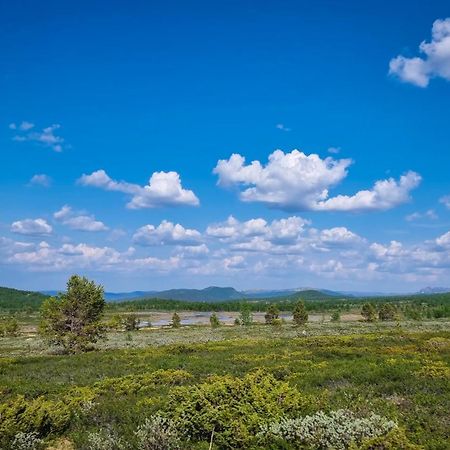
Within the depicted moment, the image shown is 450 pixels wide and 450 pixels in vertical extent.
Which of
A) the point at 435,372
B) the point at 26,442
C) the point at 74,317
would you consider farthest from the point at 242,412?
the point at 74,317

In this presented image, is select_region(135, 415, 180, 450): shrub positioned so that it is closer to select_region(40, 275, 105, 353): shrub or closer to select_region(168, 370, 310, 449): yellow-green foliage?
select_region(168, 370, 310, 449): yellow-green foliage

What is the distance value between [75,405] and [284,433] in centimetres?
739

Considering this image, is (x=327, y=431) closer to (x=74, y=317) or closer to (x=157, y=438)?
(x=157, y=438)

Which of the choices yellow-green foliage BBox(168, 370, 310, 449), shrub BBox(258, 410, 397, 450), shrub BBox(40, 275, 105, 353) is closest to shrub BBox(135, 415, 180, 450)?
yellow-green foliage BBox(168, 370, 310, 449)

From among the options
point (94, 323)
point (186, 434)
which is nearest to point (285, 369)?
point (186, 434)

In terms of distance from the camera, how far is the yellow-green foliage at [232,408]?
10312 millimetres

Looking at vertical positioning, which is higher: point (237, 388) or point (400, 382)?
point (237, 388)

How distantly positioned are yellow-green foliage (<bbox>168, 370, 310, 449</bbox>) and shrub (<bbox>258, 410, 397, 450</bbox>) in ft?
1.93

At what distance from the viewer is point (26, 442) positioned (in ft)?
34.8

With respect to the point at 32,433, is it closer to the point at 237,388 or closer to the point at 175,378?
the point at 237,388

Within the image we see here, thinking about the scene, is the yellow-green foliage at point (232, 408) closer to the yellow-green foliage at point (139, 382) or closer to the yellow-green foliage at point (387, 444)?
the yellow-green foliage at point (387, 444)

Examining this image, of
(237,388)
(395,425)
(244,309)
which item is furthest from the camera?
(244,309)

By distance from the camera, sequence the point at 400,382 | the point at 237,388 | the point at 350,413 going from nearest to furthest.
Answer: the point at 350,413 < the point at 237,388 < the point at 400,382

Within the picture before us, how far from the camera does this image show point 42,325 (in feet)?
140
